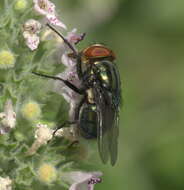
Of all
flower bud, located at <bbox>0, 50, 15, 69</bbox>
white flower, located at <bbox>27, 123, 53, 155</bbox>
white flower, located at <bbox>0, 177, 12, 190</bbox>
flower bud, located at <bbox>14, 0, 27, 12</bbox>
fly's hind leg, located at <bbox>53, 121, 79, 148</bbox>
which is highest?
flower bud, located at <bbox>14, 0, 27, 12</bbox>

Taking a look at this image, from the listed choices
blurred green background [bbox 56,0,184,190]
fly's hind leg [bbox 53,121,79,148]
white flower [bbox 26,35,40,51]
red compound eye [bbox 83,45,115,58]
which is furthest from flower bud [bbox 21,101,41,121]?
blurred green background [bbox 56,0,184,190]

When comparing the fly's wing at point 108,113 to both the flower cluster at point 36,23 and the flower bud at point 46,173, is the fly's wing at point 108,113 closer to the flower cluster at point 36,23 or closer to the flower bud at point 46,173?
the flower bud at point 46,173

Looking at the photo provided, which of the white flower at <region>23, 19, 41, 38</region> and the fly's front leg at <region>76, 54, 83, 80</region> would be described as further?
the fly's front leg at <region>76, 54, 83, 80</region>

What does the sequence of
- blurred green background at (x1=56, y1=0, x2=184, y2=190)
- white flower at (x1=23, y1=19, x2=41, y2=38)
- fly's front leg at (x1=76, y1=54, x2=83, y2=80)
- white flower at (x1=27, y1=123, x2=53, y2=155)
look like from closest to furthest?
white flower at (x1=27, y1=123, x2=53, y2=155), white flower at (x1=23, y1=19, x2=41, y2=38), fly's front leg at (x1=76, y1=54, x2=83, y2=80), blurred green background at (x1=56, y1=0, x2=184, y2=190)

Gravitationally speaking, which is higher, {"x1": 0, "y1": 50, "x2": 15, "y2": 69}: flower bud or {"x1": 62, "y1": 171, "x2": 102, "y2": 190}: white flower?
{"x1": 0, "y1": 50, "x2": 15, "y2": 69}: flower bud

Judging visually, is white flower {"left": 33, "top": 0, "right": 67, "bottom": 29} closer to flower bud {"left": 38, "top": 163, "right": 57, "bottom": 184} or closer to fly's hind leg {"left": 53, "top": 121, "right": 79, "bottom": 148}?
fly's hind leg {"left": 53, "top": 121, "right": 79, "bottom": 148}

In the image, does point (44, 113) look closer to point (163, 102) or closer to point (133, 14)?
point (163, 102)

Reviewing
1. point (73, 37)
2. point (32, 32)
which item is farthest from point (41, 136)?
point (73, 37)
